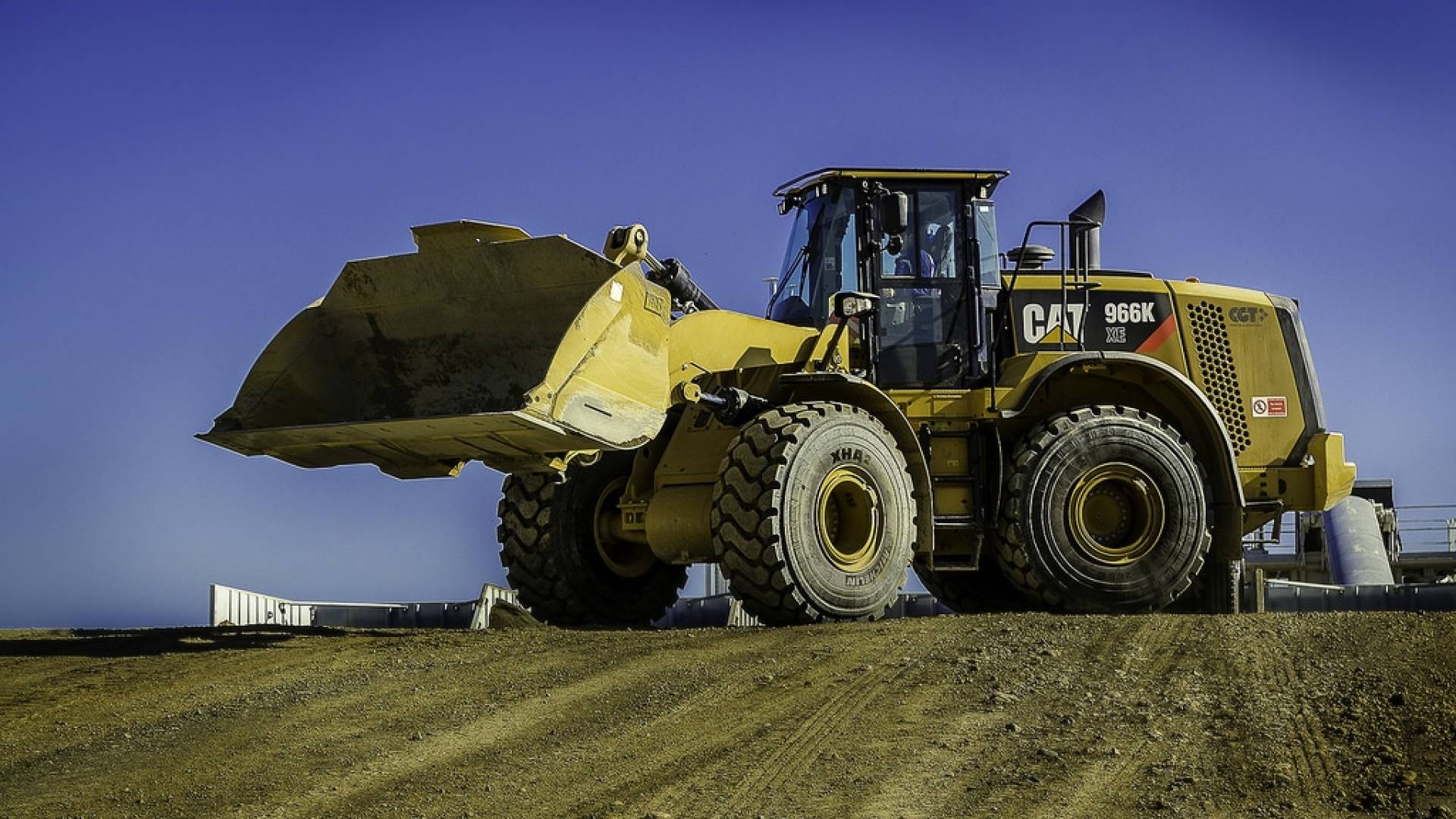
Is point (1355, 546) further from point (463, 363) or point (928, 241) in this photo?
point (463, 363)

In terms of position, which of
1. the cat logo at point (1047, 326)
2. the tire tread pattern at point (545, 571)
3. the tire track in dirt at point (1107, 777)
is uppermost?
the cat logo at point (1047, 326)

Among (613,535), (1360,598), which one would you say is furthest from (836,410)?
(1360,598)

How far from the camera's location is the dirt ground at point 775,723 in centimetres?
625

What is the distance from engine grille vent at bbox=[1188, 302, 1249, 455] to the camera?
13.3 meters

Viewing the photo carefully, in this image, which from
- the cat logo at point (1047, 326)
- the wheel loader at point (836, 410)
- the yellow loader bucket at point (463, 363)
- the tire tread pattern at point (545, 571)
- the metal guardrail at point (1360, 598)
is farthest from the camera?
the metal guardrail at point (1360, 598)

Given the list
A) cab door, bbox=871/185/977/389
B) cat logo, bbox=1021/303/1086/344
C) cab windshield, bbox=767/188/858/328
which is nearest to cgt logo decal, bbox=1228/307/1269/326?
cat logo, bbox=1021/303/1086/344

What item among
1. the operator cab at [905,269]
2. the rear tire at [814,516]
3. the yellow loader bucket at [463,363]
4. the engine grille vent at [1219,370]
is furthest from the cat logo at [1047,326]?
the yellow loader bucket at [463,363]

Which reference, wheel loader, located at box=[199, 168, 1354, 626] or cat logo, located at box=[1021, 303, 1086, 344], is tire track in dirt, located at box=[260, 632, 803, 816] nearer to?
wheel loader, located at box=[199, 168, 1354, 626]

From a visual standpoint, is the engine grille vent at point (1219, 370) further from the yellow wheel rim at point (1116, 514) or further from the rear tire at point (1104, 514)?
the yellow wheel rim at point (1116, 514)

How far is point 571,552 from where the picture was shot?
12.6 meters

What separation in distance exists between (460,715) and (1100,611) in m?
5.73

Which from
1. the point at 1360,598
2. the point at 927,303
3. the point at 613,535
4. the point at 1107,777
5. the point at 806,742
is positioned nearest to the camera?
the point at 1107,777

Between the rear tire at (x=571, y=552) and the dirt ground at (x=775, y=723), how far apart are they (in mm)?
2642

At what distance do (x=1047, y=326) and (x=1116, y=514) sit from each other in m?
1.51
